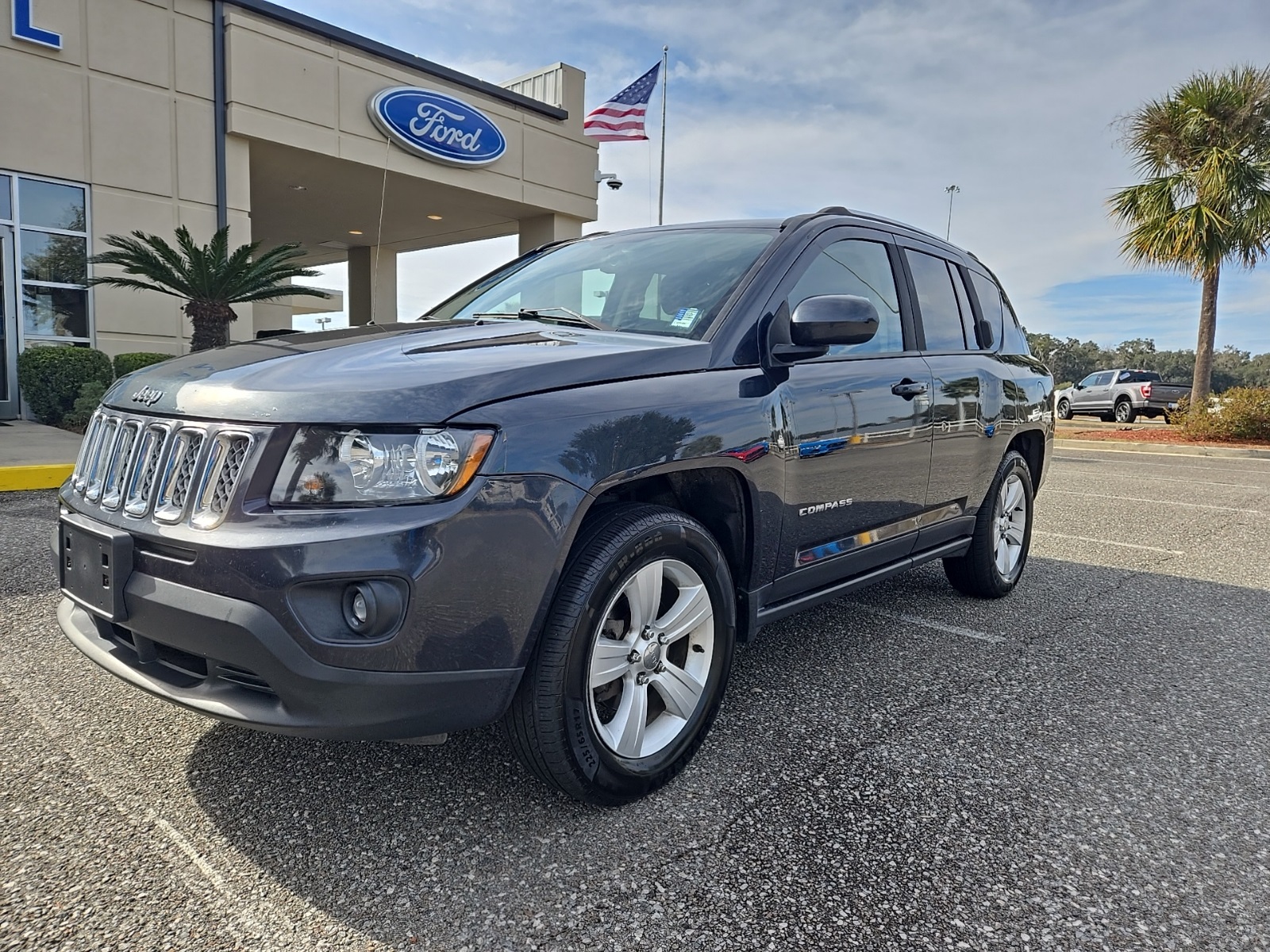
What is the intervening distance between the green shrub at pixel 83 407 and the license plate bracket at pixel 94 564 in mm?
9640

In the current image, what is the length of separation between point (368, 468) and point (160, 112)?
13.4 m

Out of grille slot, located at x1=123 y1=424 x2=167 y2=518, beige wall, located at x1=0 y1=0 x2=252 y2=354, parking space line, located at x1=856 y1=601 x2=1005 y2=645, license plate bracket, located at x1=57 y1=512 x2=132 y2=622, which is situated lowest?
parking space line, located at x1=856 y1=601 x2=1005 y2=645

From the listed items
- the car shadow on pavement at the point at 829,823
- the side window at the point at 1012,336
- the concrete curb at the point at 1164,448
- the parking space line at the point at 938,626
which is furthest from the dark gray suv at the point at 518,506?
the concrete curb at the point at 1164,448

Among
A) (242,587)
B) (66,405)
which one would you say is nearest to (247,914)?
(242,587)

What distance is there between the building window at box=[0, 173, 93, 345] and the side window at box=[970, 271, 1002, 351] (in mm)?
11890

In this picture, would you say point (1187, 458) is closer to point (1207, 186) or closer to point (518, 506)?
point (1207, 186)

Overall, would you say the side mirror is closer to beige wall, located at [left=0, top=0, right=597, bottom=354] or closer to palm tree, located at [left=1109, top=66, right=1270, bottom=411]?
beige wall, located at [left=0, top=0, right=597, bottom=354]

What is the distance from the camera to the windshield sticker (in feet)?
9.54

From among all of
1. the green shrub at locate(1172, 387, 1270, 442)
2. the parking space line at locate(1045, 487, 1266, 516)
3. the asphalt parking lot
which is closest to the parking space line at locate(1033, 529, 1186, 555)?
the parking space line at locate(1045, 487, 1266, 516)

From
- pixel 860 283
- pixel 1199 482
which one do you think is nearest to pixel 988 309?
pixel 860 283

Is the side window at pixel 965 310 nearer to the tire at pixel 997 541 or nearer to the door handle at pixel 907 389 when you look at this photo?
the tire at pixel 997 541

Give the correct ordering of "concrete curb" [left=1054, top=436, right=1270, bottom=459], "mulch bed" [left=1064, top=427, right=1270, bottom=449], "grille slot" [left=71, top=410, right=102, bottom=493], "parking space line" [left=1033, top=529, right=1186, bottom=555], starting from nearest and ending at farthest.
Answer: "grille slot" [left=71, top=410, right=102, bottom=493] → "parking space line" [left=1033, top=529, right=1186, bottom=555] → "concrete curb" [left=1054, top=436, right=1270, bottom=459] → "mulch bed" [left=1064, top=427, right=1270, bottom=449]

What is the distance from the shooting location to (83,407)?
10.8 meters

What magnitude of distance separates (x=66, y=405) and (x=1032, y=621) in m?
11.8
